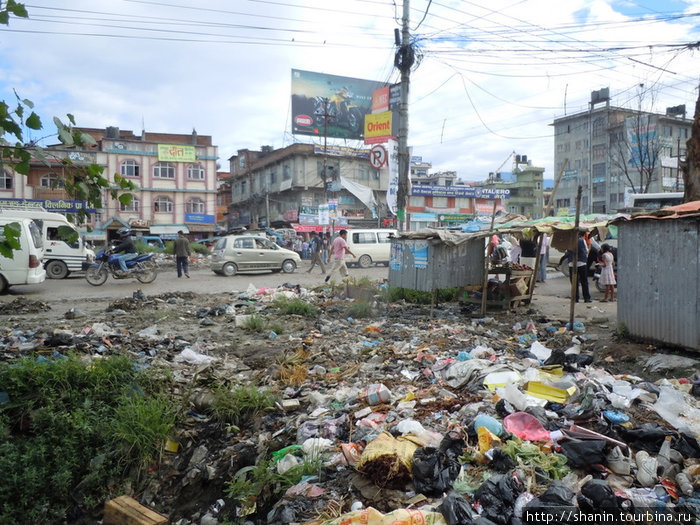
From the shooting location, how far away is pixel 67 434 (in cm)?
442

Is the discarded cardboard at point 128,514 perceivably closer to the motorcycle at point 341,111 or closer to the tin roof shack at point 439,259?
the tin roof shack at point 439,259

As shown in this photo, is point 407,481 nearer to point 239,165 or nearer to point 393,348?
point 393,348

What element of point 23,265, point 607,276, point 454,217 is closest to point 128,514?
point 607,276

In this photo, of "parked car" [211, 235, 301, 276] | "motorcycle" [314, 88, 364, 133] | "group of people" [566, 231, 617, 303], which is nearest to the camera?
"group of people" [566, 231, 617, 303]

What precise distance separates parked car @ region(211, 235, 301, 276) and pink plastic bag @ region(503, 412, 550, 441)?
1472 centimetres

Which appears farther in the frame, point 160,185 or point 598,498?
point 160,185

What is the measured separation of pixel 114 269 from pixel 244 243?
4.64 metres

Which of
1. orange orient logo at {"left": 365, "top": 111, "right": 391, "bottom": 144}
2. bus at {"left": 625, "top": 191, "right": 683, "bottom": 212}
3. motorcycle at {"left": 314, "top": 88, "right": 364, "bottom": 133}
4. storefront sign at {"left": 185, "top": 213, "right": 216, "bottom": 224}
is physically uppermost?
motorcycle at {"left": 314, "top": 88, "right": 364, "bottom": 133}

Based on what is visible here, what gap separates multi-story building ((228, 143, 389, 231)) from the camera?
135ft

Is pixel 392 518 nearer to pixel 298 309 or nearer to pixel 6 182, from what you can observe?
pixel 298 309

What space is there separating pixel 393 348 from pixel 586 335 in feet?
10.4

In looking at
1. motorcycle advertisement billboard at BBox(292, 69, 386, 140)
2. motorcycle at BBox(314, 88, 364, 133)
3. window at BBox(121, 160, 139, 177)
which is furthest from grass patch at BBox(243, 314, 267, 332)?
window at BBox(121, 160, 139, 177)

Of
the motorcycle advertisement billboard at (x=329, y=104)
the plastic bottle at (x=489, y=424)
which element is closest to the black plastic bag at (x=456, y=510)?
the plastic bottle at (x=489, y=424)

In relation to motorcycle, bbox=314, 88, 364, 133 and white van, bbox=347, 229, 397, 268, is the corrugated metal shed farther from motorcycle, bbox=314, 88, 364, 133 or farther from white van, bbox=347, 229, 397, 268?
motorcycle, bbox=314, 88, 364, 133
